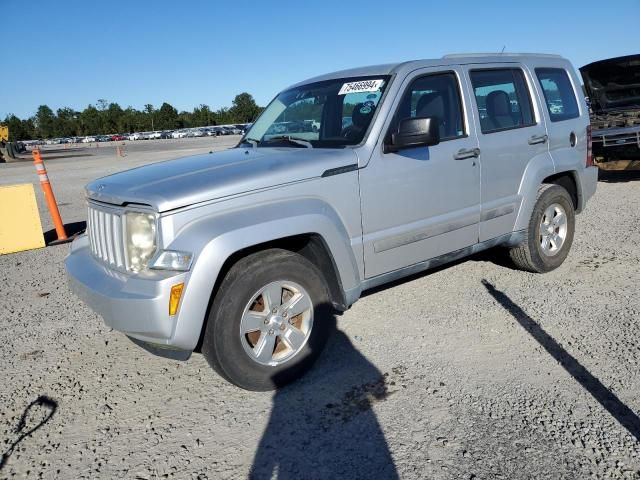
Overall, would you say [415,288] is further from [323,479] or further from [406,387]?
[323,479]

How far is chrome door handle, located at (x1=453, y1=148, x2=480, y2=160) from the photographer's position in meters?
3.94

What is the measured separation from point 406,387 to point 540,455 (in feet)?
2.82

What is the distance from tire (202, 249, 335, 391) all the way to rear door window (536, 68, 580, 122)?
3.14 m

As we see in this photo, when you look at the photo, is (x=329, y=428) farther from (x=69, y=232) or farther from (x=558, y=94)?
(x=69, y=232)

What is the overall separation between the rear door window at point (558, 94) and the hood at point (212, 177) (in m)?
2.58

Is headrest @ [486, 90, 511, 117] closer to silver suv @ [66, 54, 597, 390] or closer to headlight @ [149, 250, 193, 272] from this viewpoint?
silver suv @ [66, 54, 597, 390]

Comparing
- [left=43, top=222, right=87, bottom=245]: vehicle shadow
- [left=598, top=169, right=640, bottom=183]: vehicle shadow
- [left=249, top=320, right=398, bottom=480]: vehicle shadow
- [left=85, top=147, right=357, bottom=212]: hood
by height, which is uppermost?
[left=85, top=147, right=357, bottom=212]: hood

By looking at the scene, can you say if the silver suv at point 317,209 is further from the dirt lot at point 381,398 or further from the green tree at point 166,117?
the green tree at point 166,117

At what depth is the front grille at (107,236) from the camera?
120 inches

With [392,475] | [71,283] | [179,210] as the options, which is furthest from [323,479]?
[71,283]

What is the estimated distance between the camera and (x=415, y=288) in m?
4.78

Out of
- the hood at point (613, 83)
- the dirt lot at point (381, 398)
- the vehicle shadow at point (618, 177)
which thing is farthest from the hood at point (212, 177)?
the vehicle shadow at point (618, 177)

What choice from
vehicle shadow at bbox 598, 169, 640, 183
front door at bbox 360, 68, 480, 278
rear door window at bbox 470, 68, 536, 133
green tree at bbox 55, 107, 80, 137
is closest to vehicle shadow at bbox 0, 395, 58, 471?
front door at bbox 360, 68, 480, 278

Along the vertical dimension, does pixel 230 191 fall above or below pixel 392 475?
above
